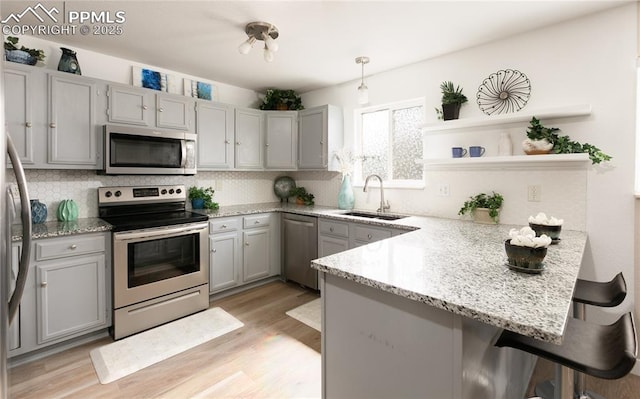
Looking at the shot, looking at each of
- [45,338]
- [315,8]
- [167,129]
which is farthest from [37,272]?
[315,8]

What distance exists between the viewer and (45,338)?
2236mm

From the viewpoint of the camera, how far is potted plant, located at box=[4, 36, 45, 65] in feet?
7.65

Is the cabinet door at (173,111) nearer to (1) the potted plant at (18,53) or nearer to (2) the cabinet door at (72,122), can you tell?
(2) the cabinet door at (72,122)

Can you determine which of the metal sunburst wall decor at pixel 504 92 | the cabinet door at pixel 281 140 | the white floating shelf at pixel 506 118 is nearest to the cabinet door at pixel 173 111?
the cabinet door at pixel 281 140

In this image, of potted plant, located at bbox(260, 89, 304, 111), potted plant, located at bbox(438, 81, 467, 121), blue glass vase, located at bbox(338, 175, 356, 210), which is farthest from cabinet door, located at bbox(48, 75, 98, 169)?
potted plant, located at bbox(438, 81, 467, 121)

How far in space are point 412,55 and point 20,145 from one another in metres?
3.36

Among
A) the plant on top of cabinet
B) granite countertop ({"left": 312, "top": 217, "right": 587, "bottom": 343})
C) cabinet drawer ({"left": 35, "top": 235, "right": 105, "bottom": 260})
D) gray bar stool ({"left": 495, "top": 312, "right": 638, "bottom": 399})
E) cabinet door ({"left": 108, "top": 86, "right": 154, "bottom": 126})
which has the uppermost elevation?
cabinet door ({"left": 108, "top": 86, "right": 154, "bottom": 126})

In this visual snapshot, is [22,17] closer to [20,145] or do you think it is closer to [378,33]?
[20,145]

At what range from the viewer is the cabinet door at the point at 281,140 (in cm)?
400

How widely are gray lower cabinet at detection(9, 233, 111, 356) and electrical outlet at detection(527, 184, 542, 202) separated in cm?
341

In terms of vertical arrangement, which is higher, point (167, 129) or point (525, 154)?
point (167, 129)

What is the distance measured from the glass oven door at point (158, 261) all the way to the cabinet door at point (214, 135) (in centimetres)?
81

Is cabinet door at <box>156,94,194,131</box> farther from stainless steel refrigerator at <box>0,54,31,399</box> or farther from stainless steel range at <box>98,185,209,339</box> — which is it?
stainless steel refrigerator at <box>0,54,31,399</box>

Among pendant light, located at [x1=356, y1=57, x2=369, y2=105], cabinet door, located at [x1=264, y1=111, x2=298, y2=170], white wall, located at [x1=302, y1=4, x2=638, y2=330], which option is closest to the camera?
white wall, located at [x1=302, y1=4, x2=638, y2=330]
